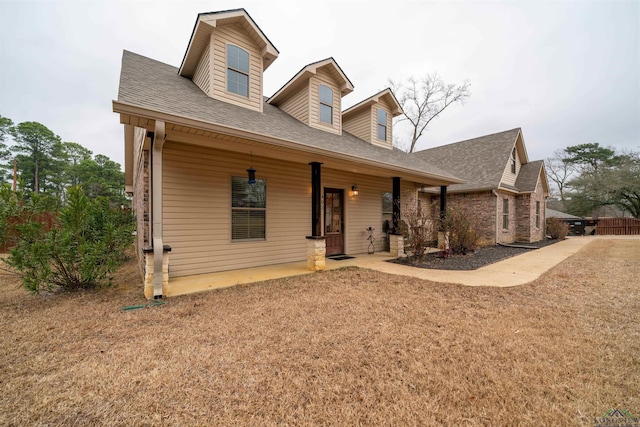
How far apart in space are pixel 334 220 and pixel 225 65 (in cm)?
542

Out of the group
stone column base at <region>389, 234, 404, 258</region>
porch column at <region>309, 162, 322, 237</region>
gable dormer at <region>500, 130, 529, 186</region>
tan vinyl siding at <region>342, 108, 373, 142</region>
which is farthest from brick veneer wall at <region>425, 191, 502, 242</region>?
porch column at <region>309, 162, 322, 237</region>

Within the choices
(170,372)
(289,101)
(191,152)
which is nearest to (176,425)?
(170,372)

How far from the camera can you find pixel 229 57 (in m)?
6.68

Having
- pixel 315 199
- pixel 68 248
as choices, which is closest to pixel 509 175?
pixel 315 199

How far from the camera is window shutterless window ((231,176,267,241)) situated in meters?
6.31

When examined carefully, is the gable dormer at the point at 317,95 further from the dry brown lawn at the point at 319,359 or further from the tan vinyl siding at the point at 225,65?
the dry brown lawn at the point at 319,359

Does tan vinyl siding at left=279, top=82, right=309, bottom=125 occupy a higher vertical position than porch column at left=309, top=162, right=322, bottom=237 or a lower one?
higher

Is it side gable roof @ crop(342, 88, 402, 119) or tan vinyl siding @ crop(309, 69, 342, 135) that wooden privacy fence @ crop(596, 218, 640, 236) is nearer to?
side gable roof @ crop(342, 88, 402, 119)

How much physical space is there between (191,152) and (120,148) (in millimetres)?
49640

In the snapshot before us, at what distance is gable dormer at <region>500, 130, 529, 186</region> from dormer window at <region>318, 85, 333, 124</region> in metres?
9.66

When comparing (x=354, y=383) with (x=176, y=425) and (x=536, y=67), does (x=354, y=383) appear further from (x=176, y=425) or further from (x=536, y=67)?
(x=536, y=67)

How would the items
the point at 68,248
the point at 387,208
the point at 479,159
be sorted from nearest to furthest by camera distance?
1. the point at 68,248
2. the point at 387,208
3. the point at 479,159

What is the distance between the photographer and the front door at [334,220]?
329 inches

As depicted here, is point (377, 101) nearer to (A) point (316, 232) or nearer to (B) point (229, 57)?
(B) point (229, 57)
